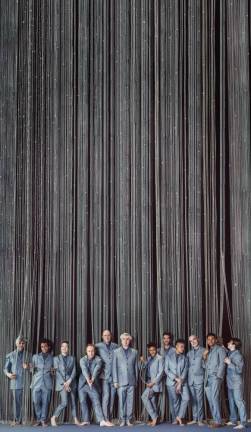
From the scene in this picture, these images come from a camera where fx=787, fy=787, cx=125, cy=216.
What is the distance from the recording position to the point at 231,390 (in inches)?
387

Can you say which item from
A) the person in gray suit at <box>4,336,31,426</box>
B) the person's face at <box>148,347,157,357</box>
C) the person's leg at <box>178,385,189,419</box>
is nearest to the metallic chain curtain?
the person in gray suit at <box>4,336,31,426</box>

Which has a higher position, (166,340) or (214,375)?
(166,340)

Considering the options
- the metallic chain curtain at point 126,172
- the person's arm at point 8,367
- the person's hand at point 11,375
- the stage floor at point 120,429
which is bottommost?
the stage floor at point 120,429

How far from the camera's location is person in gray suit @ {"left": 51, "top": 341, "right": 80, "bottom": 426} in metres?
10.0

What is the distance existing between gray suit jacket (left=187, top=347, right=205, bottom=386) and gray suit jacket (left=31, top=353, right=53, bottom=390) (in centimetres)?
181

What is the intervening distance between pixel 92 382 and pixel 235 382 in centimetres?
179

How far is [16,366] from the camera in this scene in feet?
33.8

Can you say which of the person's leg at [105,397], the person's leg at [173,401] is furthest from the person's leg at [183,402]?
the person's leg at [105,397]

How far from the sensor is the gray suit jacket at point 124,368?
991cm

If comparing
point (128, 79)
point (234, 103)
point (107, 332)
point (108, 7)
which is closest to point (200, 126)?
point (234, 103)

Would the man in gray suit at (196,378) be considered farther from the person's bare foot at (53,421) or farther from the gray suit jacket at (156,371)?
the person's bare foot at (53,421)

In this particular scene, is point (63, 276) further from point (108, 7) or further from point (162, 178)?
point (108, 7)

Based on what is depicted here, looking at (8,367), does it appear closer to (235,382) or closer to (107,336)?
(107,336)

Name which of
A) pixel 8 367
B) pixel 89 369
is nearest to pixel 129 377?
pixel 89 369
